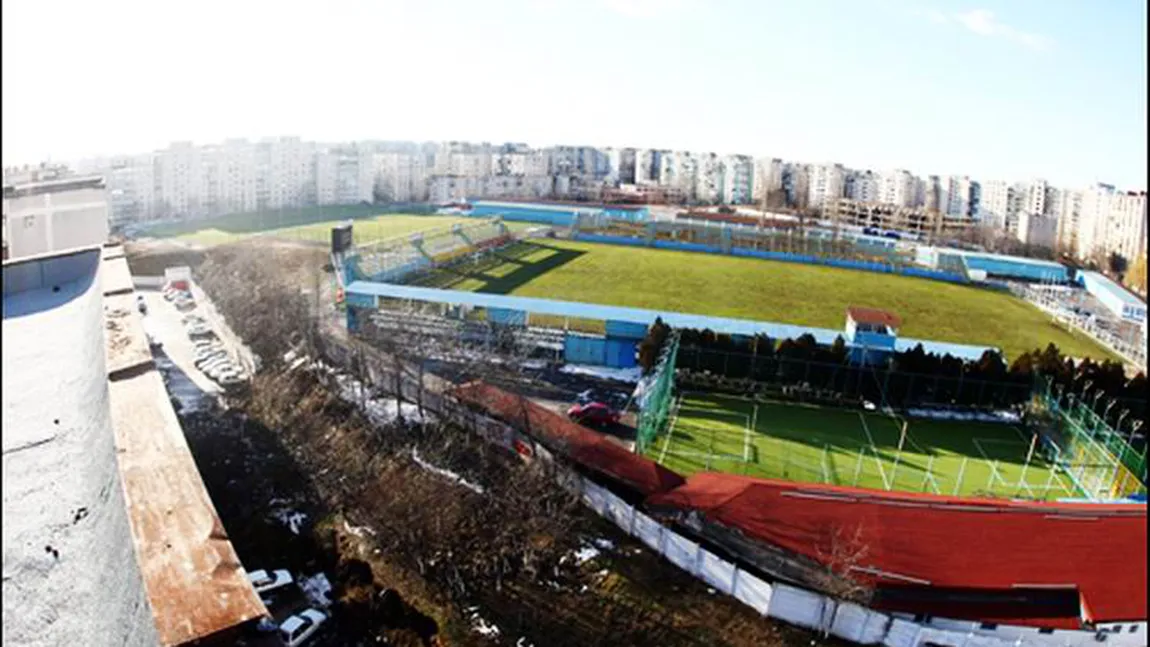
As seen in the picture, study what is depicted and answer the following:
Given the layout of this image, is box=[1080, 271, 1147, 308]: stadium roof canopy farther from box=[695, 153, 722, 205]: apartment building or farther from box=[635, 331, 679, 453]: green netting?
box=[695, 153, 722, 205]: apartment building

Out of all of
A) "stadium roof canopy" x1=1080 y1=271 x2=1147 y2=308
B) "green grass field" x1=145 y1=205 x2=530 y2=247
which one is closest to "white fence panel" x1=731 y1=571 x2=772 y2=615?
"stadium roof canopy" x1=1080 y1=271 x2=1147 y2=308

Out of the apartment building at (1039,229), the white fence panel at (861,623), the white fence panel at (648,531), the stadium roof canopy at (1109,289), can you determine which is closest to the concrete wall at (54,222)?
the white fence panel at (648,531)

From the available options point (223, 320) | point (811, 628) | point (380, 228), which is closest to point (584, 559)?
point (811, 628)

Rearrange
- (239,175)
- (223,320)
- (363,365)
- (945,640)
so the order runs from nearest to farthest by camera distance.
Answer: (945,640), (363,365), (223,320), (239,175)

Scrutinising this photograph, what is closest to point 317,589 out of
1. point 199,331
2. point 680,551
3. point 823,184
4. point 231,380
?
point 680,551

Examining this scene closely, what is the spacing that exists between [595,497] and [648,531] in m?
0.50

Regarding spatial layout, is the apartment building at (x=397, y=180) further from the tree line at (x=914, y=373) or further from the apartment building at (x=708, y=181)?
the tree line at (x=914, y=373)

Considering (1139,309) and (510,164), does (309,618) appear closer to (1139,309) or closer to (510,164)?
(1139,309)

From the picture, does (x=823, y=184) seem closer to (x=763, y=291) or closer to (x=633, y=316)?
(x=763, y=291)

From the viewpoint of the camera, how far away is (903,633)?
13.1ft

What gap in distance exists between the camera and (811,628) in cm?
408

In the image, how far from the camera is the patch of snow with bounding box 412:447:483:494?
5301 mm

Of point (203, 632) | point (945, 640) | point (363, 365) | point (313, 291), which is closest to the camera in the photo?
point (203, 632)

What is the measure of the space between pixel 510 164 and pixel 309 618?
Answer: 28.9 meters
